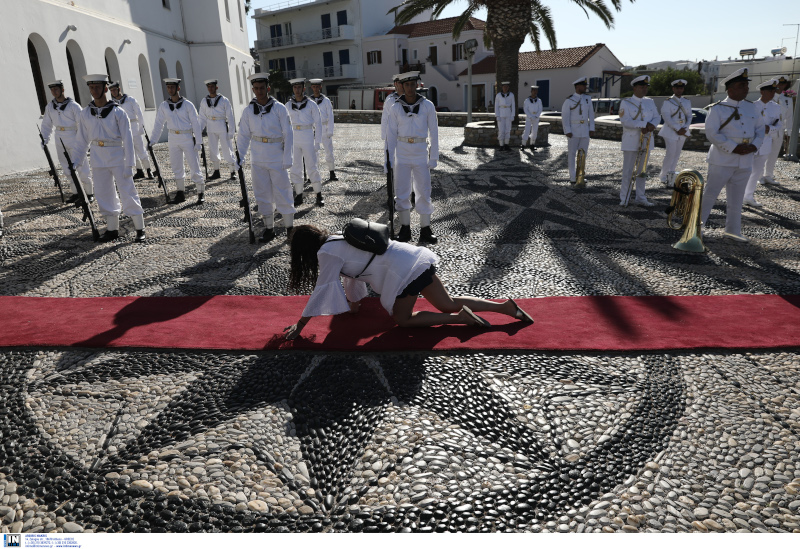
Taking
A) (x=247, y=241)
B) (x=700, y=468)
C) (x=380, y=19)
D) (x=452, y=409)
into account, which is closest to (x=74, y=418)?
(x=452, y=409)

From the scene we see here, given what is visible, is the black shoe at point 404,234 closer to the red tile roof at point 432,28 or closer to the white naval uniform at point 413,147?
the white naval uniform at point 413,147

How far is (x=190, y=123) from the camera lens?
10.2 metres

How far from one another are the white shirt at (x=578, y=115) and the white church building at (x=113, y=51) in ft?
41.9

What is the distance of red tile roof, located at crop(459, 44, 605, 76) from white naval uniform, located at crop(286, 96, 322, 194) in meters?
32.5

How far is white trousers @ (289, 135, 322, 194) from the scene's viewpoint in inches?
382

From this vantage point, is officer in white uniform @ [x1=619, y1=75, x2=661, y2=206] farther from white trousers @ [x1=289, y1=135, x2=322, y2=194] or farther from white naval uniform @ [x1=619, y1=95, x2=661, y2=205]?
white trousers @ [x1=289, y1=135, x2=322, y2=194]

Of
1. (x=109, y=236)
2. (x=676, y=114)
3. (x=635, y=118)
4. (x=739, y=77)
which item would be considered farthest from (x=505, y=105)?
(x=109, y=236)

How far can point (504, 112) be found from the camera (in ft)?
54.4

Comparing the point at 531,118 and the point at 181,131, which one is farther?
the point at 531,118

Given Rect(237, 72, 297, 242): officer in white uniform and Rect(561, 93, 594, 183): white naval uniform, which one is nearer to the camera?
Rect(237, 72, 297, 242): officer in white uniform

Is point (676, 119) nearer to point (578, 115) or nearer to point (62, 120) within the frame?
A: point (578, 115)

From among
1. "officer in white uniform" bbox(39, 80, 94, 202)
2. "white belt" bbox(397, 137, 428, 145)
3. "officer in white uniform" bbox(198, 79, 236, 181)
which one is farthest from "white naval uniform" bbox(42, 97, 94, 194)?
"white belt" bbox(397, 137, 428, 145)

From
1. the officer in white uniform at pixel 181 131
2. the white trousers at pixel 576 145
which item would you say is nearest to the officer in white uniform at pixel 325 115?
the officer in white uniform at pixel 181 131

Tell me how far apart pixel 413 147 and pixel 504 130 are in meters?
10.5
